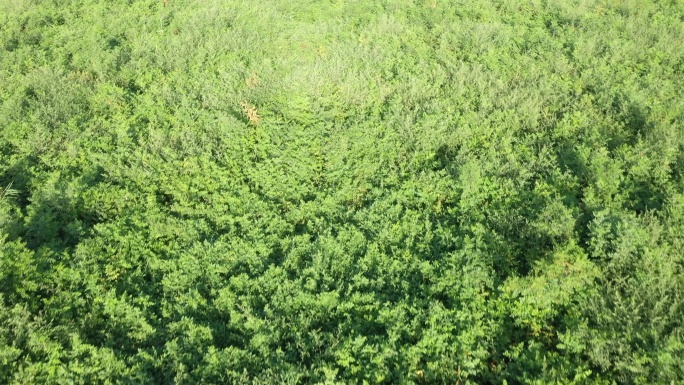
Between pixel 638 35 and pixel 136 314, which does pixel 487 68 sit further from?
pixel 136 314

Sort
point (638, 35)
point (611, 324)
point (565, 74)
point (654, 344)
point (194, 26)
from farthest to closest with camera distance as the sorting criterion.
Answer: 1. point (194, 26)
2. point (638, 35)
3. point (565, 74)
4. point (611, 324)
5. point (654, 344)

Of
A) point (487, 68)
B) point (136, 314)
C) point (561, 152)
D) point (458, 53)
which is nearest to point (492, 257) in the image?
point (561, 152)

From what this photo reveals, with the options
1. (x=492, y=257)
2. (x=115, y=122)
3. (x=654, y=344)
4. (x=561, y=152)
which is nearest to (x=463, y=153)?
(x=561, y=152)

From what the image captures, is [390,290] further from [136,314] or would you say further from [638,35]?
[638,35]

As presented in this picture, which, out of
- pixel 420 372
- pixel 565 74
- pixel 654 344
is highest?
pixel 565 74

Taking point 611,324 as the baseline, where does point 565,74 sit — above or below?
above

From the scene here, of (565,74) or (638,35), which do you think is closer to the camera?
(565,74)

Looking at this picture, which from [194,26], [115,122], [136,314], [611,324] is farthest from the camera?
[194,26]
